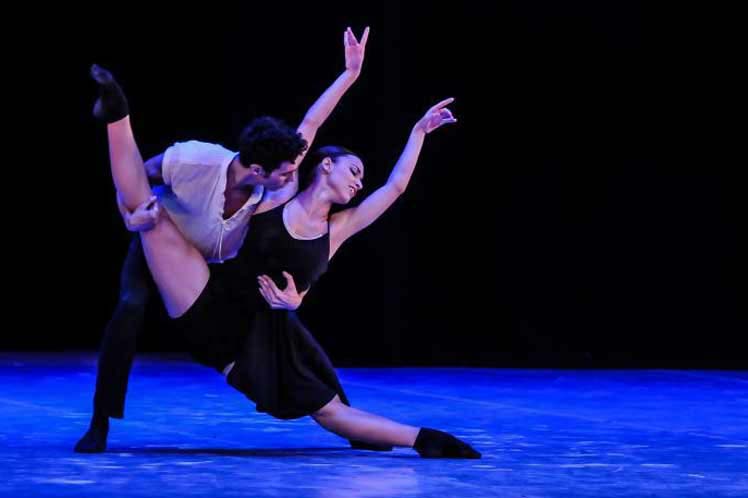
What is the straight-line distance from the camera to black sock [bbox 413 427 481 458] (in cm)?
334

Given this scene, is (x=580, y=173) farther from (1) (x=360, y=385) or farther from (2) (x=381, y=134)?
(1) (x=360, y=385)

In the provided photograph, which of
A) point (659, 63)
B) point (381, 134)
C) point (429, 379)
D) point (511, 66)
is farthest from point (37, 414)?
point (659, 63)

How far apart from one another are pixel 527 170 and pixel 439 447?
2.95m

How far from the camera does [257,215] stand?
11.7 feet

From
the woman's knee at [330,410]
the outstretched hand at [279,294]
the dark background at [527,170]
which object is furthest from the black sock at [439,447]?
the dark background at [527,170]

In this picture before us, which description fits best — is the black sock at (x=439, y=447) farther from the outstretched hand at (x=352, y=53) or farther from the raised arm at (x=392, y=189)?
the outstretched hand at (x=352, y=53)

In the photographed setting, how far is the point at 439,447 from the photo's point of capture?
132 inches

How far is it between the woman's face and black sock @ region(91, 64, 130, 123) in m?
0.55

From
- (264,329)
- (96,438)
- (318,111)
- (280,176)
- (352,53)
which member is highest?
(352,53)

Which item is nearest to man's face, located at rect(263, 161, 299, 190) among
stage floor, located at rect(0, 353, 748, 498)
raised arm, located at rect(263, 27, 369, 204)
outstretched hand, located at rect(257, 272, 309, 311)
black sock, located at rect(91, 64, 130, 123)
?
raised arm, located at rect(263, 27, 369, 204)

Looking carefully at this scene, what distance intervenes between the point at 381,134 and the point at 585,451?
2.87m

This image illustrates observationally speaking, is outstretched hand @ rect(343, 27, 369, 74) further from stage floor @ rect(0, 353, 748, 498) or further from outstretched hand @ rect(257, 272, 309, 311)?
stage floor @ rect(0, 353, 748, 498)

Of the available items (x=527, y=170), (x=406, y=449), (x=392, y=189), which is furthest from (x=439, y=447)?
(x=527, y=170)

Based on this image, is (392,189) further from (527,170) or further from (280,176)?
(527,170)
